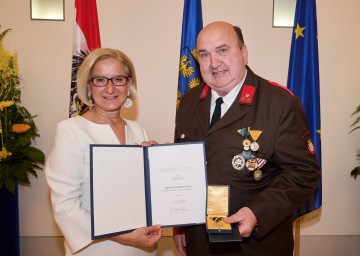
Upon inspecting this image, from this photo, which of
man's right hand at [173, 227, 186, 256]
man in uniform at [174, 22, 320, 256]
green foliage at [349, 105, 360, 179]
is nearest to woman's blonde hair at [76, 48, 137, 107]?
man in uniform at [174, 22, 320, 256]

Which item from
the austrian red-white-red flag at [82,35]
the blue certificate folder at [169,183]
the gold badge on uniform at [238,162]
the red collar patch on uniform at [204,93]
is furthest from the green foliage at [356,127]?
the austrian red-white-red flag at [82,35]

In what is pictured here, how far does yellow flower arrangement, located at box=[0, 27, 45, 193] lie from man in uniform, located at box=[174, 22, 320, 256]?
Answer: 2.08 m

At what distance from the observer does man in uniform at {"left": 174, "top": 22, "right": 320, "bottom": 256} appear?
1755mm

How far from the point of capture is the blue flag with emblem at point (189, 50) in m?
3.30

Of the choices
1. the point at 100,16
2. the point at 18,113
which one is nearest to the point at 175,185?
the point at 18,113

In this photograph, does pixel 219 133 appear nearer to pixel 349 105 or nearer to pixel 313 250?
pixel 349 105

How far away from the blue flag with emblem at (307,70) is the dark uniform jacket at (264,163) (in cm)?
140

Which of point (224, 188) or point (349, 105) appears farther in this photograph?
point (349, 105)

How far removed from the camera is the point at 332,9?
3811 mm

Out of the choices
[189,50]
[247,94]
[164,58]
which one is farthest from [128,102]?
[164,58]

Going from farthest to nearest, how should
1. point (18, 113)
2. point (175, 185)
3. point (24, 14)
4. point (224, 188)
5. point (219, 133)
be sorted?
1. point (24, 14)
2. point (18, 113)
3. point (219, 133)
4. point (175, 185)
5. point (224, 188)

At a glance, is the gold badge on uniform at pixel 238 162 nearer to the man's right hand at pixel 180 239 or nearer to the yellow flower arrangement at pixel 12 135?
the man's right hand at pixel 180 239

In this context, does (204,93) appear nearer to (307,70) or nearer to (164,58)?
(307,70)

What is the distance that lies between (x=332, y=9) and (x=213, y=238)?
3444 millimetres
